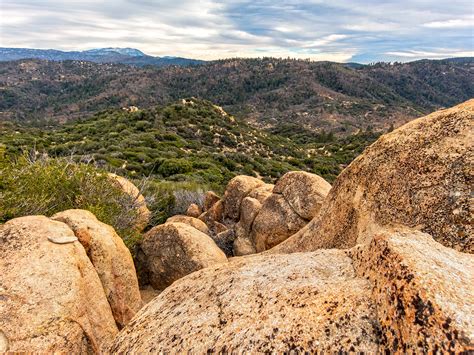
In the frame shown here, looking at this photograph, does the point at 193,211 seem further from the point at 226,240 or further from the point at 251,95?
the point at 251,95

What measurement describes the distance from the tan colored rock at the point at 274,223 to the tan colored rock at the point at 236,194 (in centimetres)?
273

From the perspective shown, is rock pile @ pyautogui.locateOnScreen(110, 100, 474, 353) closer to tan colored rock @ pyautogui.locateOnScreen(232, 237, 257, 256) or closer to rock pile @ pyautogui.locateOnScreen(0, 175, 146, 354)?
rock pile @ pyautogui.locateOnScreen(0, 175, 146, 354)

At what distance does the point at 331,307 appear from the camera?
3.94 m

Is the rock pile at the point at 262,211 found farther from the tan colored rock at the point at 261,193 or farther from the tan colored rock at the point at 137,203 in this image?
the tan colored rock at the point at 137,203

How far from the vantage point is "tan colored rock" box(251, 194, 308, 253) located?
13047 millimetres

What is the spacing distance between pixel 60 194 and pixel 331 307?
33.3ft

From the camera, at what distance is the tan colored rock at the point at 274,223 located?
13.0 meters

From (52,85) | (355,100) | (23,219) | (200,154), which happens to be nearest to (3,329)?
(23,219)

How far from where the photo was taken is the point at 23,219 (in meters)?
7.14

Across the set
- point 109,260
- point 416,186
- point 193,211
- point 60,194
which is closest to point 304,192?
point 416,186

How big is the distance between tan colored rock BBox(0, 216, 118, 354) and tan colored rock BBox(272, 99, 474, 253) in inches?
185

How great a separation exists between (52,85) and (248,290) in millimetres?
224756

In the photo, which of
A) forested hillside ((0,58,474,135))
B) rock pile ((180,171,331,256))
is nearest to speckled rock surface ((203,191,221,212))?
rock pile ((180,171,331,256))

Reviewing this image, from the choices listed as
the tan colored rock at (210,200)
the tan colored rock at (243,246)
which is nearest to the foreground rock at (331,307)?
the tan colored rock at (243,246)
